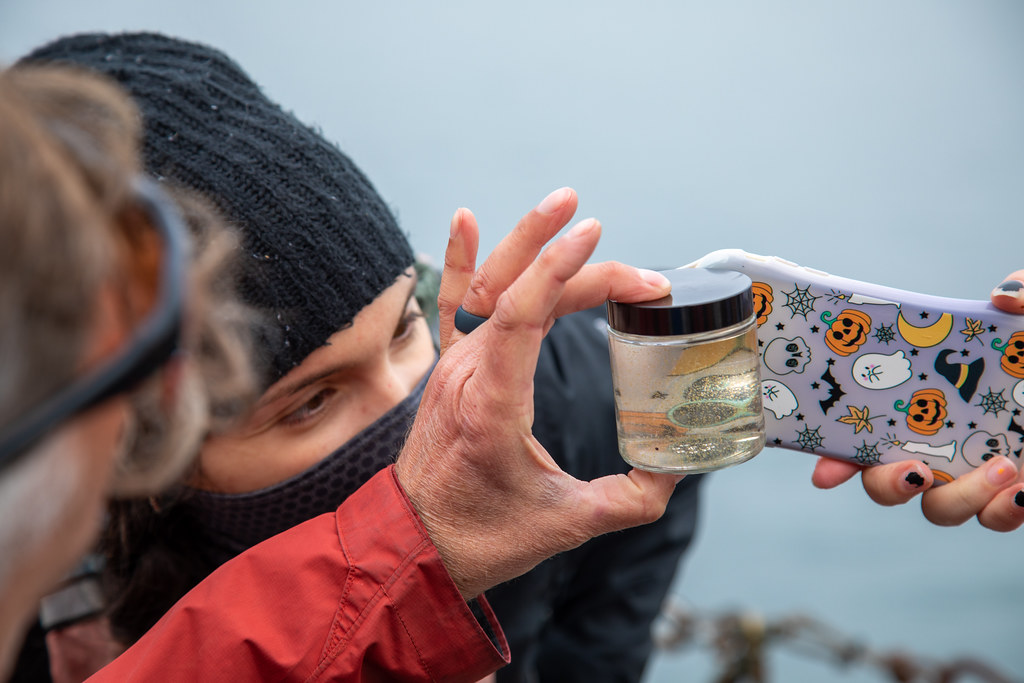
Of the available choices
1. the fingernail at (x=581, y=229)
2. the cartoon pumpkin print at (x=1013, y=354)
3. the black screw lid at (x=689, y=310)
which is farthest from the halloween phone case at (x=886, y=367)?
the fingernail at (x=581, y=229)

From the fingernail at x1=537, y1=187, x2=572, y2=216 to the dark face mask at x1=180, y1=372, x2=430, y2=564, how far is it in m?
0.50

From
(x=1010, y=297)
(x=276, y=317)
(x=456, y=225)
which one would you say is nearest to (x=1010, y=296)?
(x=1010, y=297)

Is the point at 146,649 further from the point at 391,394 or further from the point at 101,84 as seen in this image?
the point at 101,84

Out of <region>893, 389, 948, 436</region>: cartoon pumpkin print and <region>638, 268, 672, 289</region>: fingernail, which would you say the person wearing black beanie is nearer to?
<region>638, 268, 672, 289</region>: fingernail

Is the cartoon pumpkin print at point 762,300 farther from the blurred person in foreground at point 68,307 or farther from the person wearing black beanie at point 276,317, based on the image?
the blurred person in foreground at point 68,307

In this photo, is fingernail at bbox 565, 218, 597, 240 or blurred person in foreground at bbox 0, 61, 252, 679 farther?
fingernail at bbox 565, 218, 597, 240

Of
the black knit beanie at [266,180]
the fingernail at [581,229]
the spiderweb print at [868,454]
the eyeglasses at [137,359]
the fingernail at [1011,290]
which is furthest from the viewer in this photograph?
the black knit beanie at [266,180]

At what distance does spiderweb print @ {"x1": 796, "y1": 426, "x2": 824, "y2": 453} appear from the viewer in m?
1.10

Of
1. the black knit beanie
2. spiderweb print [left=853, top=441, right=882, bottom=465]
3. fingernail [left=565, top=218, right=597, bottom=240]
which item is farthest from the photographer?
the black knit beanie

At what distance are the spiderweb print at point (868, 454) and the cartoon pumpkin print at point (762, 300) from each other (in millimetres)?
229

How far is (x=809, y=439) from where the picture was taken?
3.62 ft

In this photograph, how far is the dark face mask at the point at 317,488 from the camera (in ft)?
4.21

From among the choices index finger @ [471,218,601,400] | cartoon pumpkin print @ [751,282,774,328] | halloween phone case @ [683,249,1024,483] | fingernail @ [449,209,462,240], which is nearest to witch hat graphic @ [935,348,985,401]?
halloween phone case @ [683,249,1024,483]

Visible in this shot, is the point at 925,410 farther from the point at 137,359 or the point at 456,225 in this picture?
the point at 137,359
